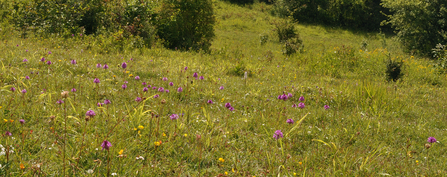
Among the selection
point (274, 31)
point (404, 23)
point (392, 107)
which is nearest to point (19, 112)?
point (392, 107)

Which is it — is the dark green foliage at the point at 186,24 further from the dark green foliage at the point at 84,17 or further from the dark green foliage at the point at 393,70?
the dark green foliage at the point at 393,70

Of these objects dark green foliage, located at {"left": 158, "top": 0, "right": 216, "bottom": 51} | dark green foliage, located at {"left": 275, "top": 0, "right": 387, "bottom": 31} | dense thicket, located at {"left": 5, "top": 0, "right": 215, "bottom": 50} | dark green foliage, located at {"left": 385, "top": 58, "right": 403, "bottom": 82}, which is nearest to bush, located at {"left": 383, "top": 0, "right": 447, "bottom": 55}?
dark green foliage, located at {"left": 385, "top": 58, "right": 403, "bottom": 82}

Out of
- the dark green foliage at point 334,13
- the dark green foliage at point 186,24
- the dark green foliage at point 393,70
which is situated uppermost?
the dark green foliage at point 334,13

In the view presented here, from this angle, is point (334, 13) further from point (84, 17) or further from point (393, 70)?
point (84, 17)

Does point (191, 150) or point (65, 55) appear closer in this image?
point (191, 150)

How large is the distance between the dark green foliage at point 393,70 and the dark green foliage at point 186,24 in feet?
21.3

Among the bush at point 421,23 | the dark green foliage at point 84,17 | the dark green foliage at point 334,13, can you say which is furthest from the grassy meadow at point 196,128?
the dark green foliage at point 334,13

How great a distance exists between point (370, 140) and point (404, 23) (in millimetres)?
18797

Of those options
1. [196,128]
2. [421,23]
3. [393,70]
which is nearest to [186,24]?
[393,70]

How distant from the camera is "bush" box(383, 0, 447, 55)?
17.0 meters

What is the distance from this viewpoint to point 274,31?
54.4 ft

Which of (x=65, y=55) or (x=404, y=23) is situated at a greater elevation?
(x=404, y=23)

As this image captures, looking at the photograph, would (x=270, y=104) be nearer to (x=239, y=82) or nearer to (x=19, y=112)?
(x=239, y=82)

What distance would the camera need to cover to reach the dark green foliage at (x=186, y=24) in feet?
37.5
